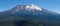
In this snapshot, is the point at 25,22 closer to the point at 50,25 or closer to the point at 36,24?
the point at 36,24

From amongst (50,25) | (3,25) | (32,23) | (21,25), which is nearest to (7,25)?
(3,25)

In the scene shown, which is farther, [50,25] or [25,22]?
[50,25]

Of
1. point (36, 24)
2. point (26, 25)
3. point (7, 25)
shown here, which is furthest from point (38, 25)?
point (7, 25)

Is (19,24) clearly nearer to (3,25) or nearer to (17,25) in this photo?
(17,25)

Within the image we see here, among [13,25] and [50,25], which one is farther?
[50,25]

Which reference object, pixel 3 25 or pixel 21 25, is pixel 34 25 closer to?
pixel 21 25

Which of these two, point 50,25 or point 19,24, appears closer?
point 19,24

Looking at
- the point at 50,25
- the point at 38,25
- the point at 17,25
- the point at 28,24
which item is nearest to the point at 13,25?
the point at 17,25
